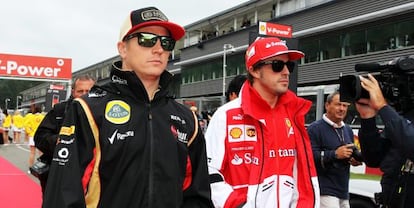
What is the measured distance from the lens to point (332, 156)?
4.45 metres

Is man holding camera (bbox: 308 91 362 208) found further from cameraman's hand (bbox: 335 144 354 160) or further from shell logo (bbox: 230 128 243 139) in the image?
shell logo (bbox: 230 128 243 139)

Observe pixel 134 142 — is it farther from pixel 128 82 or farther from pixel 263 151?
pixel 263 151

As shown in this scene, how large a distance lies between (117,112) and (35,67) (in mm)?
22198

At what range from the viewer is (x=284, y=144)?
298 centimetres

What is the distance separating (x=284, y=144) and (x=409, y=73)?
2.91 feet

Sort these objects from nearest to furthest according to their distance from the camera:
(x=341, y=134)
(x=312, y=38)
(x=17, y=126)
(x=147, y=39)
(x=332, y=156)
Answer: (x=147, y=39), (x=332, y=156), (x=341, y=134), (x=17, y=126), (x=312, y=38)

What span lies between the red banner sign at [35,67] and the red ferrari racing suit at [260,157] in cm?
2129

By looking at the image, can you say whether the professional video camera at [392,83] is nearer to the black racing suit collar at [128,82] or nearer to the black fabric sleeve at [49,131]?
the black racing suit collar at [128,82]

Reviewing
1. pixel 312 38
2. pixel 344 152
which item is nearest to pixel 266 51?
pixel 344 152

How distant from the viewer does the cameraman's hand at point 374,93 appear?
299 centimetres

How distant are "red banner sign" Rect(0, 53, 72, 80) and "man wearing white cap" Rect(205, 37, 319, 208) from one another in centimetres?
2123

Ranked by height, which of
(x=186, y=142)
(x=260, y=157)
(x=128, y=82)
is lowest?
(x=260, y=157)

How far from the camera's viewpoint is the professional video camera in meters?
2.95

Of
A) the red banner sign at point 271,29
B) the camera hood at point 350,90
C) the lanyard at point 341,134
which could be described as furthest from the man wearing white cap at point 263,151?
the red banner sign at point 271,29
